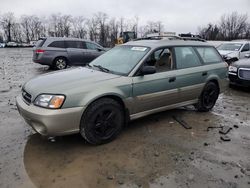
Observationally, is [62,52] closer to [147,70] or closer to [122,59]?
[122,59]

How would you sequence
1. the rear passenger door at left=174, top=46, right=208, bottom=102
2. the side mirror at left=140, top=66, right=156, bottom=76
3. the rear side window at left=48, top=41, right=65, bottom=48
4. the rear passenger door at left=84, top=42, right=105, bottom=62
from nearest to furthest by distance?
the side mirror at left=140, top=66, right=156, bottom=76, the rear passenger door at left=174, top=46, right=208, bottom=102, the rear side window at left=48, top=41, right=65, bottom=48, the rear passenger door at left=84, top=42, right=105, bottom=62

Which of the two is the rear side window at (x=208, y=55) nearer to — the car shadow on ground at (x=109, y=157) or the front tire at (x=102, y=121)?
the car shadow on ground at (x=109, y=157)

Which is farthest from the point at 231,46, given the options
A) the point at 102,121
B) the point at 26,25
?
the point at 26,25

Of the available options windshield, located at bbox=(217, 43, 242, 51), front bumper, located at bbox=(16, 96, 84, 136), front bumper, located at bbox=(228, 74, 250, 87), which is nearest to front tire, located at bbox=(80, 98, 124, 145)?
front bumper, located at bbox=(16, 96, 84, 136)

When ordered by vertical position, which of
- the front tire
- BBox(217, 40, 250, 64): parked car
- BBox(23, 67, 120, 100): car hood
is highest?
BBox(217, 40, 250, 64): parked car

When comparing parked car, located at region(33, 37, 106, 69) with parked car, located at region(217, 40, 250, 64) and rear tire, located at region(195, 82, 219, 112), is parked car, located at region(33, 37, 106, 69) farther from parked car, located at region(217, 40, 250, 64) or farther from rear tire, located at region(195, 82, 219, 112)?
rear tire, located at region(195, 82, 219, 112)

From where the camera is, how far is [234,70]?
775cm

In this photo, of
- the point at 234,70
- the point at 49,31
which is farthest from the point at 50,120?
the point at 49,31

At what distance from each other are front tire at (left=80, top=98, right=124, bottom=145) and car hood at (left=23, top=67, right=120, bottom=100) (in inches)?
14.3

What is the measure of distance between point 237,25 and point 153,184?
2784 inches

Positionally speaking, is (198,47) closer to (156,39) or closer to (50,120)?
(156,39)

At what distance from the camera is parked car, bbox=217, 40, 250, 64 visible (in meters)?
11.8

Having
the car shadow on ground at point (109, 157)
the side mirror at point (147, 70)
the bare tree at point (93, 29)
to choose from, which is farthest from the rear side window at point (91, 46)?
the bare tree at point (93, 29)

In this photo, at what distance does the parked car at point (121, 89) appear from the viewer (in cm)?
329
